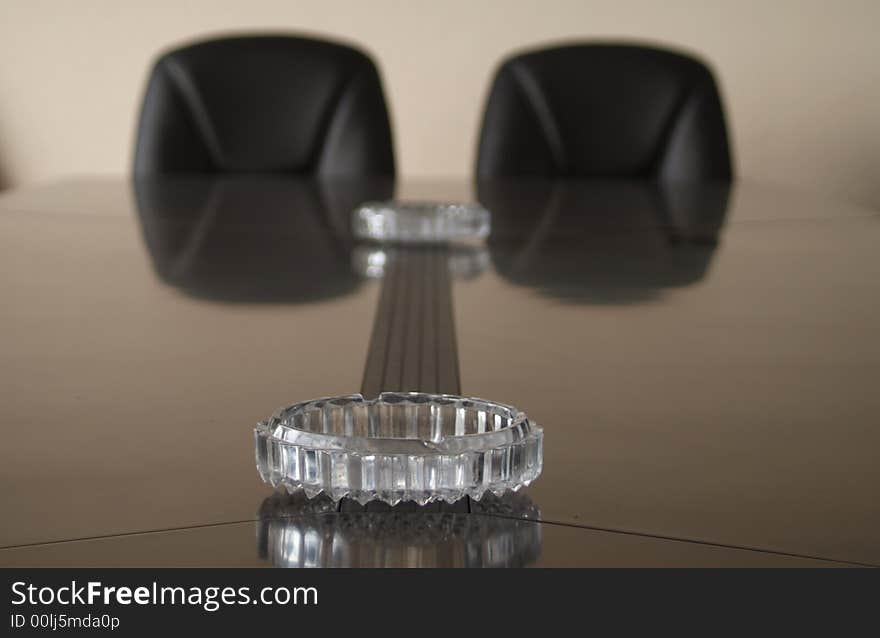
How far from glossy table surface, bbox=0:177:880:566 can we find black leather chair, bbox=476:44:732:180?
1136 millimetres

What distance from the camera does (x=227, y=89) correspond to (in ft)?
7.66

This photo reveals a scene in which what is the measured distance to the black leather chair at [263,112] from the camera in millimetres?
2301

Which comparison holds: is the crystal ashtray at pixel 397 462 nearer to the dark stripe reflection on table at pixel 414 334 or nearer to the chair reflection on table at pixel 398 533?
the chair reflection on table at pixel 398 533

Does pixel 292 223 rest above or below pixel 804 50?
below

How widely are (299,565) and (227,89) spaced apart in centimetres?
208

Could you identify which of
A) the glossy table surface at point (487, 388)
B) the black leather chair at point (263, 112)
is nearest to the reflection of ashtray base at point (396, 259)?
the glossy table surface at point (487, 388)

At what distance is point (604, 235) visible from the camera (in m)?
1.28

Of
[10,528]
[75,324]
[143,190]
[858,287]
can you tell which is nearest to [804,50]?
[143,190]

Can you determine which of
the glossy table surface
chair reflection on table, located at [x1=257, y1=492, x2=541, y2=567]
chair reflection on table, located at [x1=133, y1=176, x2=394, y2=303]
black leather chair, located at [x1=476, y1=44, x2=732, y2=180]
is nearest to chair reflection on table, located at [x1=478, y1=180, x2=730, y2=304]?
the glossy table surface

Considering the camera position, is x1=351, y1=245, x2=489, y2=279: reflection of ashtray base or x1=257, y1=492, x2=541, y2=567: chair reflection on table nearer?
x1=257, y1=492, x2=541, y2=567: chair reflection on table

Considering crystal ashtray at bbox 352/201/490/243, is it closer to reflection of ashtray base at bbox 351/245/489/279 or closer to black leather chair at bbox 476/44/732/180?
reflection of ashtray base at bbox 351/245/489/279

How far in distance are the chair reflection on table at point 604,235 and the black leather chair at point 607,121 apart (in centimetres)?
35

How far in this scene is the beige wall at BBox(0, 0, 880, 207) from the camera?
3.44m
